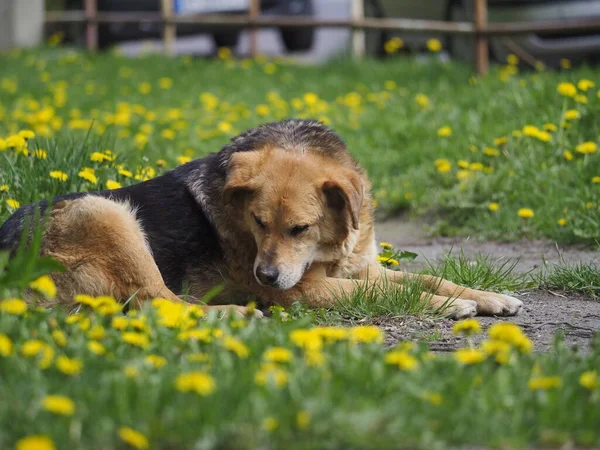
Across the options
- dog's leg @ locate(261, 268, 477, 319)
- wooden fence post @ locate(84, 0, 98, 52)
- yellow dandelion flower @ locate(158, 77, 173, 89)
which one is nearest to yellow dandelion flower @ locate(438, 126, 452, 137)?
dog's leg @ locate(261, 268, 477, 319)

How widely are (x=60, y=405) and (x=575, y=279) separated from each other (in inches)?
127

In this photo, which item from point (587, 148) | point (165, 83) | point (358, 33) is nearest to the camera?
point (587, 148)

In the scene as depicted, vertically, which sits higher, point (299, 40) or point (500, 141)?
point (299, 40)

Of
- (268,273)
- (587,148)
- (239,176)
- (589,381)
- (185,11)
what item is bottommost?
(268,273)

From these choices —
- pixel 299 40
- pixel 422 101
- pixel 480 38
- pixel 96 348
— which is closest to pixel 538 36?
pixel 480 38

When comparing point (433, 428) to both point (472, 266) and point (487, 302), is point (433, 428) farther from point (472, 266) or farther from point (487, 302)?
point (472, 266)

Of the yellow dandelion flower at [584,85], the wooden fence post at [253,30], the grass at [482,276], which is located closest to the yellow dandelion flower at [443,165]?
Result: the yellow dandelion flower at [584,85]

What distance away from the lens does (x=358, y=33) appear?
12.5m

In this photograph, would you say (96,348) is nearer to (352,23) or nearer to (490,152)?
(490,152)

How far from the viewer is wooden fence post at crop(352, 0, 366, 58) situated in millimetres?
12250

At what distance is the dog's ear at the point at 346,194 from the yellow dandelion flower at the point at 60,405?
89.2 inches

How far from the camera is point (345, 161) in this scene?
16.4 feet

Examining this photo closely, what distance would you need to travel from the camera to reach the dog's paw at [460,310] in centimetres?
440

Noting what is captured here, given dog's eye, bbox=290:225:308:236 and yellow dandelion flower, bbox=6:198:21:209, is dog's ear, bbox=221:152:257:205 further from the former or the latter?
yellow dandelion flower, bbox=6:198:21:209
